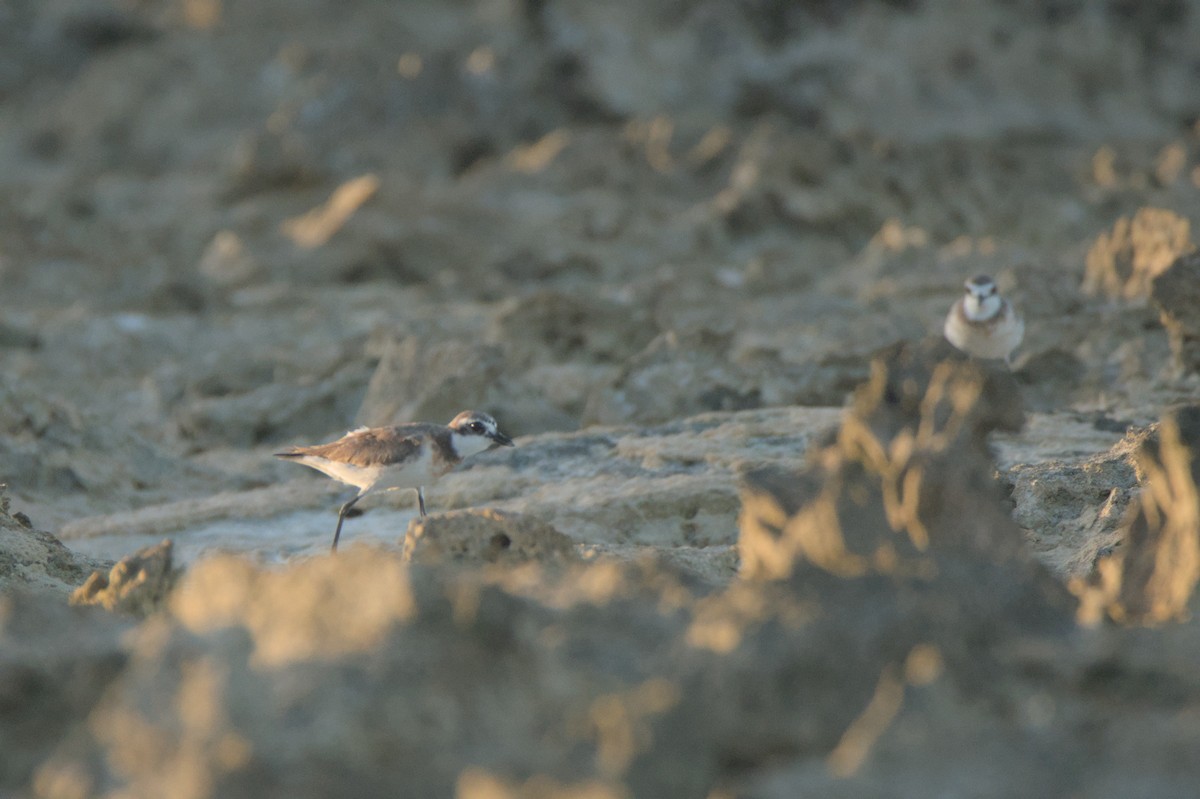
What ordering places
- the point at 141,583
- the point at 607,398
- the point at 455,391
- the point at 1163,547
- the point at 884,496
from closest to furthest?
the point at 884,496 < the point at 1163,547 < the point at 141,583 < the point at 455,391 < the point at 607,398

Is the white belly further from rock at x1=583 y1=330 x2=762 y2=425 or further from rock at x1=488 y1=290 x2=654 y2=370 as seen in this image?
rock at x1=488 y1=290 x2=654 y2=370

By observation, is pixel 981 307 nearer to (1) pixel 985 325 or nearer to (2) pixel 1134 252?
(1) pixel 985 325

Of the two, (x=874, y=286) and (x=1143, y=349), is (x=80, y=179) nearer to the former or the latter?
(x=874, y=286)

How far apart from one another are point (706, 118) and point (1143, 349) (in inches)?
551

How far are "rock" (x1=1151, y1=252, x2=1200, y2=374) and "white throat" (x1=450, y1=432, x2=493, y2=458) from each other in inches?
160

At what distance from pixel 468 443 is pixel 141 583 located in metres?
2.58

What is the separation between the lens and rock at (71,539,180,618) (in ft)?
15.3

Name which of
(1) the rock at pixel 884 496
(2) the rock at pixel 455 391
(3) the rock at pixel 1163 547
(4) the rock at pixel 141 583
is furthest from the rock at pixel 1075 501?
(2) the rock at pixel 455 391

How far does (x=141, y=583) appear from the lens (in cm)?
469

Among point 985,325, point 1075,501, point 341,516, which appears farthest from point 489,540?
point 985,325

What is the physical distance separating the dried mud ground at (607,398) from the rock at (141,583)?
0.04 ft

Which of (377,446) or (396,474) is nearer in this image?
(396,474)

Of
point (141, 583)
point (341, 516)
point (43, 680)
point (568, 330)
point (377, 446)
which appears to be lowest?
point (43, 680)

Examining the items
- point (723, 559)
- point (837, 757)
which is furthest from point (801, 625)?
point (723, 559)
